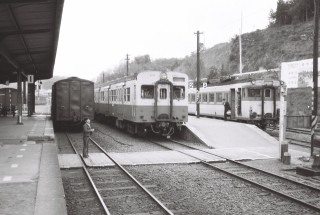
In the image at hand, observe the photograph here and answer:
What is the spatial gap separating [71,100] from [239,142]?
9.86 meters

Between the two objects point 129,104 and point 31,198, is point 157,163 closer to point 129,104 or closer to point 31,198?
point 31,198

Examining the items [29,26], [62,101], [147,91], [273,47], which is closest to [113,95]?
[62,101]

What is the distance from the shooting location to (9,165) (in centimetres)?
1012

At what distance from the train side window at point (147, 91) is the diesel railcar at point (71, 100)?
5.13m

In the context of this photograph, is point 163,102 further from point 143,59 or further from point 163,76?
point 143,59

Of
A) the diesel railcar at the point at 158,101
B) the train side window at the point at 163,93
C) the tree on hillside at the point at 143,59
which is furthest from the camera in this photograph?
the tree on hillside at the point at 143,59

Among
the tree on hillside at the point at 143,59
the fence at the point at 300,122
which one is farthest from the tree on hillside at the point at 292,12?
the tree on hillside at the point at 143,59

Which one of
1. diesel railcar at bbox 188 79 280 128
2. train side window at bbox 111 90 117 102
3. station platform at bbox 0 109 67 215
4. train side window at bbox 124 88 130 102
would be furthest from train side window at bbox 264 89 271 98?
station platform at bbox 0 109 67 215

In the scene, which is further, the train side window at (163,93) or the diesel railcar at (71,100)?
the diesel railcar at (71,100)

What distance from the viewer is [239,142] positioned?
54.4 ft

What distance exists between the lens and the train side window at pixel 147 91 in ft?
59.4

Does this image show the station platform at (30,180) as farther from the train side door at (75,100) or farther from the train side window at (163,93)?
the train side door at (75,100)

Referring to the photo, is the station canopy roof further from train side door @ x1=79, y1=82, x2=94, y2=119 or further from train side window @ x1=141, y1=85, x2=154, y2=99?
train side window @ x1=141, y1=85, x2=154, y2=99

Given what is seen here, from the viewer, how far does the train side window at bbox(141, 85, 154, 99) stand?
59.4ft
